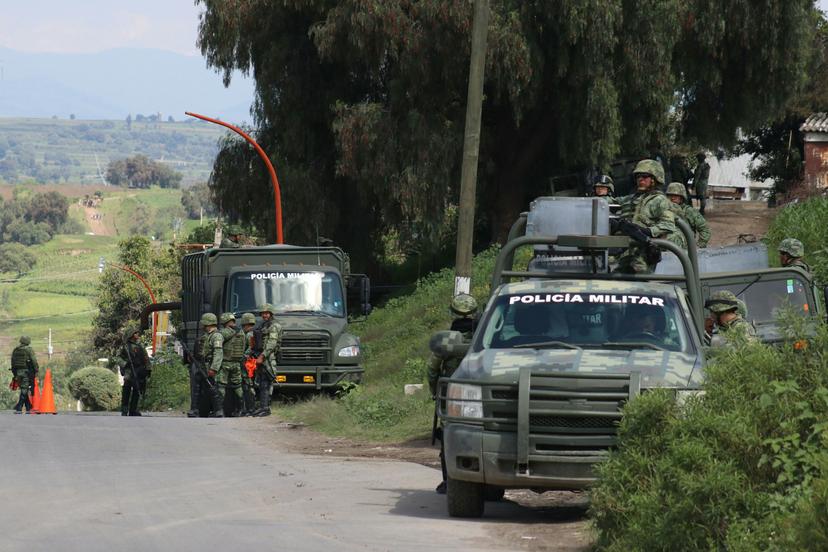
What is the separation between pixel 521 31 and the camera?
114 feet

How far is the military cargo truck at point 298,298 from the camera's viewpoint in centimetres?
2573

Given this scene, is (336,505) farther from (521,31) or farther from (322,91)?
(322,91)

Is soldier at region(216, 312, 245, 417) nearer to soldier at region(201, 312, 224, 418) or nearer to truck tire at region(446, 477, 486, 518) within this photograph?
soldier at region(201, 312, 224, 418)

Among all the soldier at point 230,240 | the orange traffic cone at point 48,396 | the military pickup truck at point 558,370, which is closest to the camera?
the military pickup truck at point 558,370

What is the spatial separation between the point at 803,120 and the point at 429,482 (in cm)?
3614

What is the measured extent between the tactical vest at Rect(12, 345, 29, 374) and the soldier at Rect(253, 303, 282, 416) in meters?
10.1

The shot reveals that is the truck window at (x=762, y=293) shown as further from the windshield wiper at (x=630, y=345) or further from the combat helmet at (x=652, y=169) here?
the windshield wiper at (x=630, y=345)

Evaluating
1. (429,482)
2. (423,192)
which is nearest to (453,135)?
(423,192)

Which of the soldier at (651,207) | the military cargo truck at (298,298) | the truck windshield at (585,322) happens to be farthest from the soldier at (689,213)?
the military cargo truck at (298,298)

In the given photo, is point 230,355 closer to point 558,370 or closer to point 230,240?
point 230,240

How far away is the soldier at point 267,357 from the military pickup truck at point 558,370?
478 inches

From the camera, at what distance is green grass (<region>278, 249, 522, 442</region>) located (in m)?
19.9

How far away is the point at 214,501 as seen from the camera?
1209cm

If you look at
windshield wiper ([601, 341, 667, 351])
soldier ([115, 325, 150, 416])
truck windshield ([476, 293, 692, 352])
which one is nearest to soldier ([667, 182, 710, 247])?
truck windshield ([476, 293, 692, 352])
